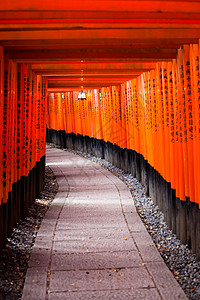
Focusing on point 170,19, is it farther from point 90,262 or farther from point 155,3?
point 90,262

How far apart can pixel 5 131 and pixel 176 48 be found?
3031 mm

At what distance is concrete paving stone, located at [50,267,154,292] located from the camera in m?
5.15

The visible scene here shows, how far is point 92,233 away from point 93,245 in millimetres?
737

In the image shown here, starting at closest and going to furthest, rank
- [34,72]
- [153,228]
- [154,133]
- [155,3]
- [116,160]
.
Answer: [155,3] < [153,228] < [154,133] < [34,72] < [116,160]

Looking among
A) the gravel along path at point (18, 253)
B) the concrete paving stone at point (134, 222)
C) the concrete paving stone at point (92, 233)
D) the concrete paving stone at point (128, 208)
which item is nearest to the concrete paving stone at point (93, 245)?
the concrete paving stone at point (92, 233)

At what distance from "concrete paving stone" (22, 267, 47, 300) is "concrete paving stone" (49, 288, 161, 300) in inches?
6.4

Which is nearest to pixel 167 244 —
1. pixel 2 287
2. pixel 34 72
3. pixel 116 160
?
pixel 2 287

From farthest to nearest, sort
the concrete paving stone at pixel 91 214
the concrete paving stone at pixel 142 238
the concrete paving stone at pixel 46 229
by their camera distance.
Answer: the concrete paving stone at pixel 91 214, the concrete paving stone at pixel 46 229, the concrete paving stone at pixel 142 238

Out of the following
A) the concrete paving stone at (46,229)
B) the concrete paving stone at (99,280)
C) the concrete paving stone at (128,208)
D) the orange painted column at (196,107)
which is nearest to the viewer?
the concrete paving stone at (99,280)

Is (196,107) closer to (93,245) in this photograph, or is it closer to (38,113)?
(93,245)

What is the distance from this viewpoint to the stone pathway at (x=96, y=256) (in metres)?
5.04

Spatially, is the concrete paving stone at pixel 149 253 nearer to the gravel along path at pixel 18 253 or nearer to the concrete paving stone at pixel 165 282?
the concrete paving stone at pixel 165 282

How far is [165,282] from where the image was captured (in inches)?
207

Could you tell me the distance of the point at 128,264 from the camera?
5.95 metres
